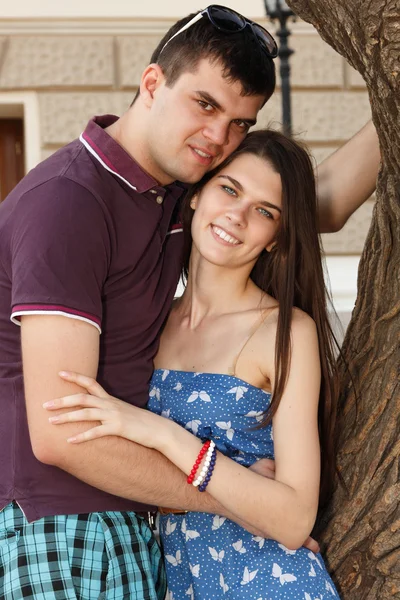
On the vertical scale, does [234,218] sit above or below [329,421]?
above

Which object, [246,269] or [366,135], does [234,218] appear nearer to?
[246,269]

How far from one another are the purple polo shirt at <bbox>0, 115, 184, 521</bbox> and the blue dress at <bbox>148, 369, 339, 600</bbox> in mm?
122

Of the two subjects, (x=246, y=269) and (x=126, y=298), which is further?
(x=246, y=269)

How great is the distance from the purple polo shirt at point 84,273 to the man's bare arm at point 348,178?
597 mm

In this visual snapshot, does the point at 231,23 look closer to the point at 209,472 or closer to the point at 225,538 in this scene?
the point at 209,472

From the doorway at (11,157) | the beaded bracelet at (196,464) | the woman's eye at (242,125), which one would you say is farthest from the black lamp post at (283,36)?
the beaded bracelet at (196,464)

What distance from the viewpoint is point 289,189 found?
2891 mm

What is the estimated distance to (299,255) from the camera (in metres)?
2.94

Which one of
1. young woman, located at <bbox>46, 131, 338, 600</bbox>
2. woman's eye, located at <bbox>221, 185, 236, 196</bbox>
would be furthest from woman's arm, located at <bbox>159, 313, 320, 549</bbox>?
woman's eye, located at <bbox>221, 185, 236, 196</bbox>

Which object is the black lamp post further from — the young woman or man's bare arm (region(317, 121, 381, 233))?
the young woman

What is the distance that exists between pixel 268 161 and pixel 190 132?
10.2 inches

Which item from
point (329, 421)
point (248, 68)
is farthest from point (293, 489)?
point (248, 68)

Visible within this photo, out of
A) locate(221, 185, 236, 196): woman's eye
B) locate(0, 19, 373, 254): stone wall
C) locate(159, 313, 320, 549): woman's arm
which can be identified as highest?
locate(0, 19, 373, 254): stone wall

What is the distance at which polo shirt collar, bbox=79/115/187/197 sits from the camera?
8.80 ft
